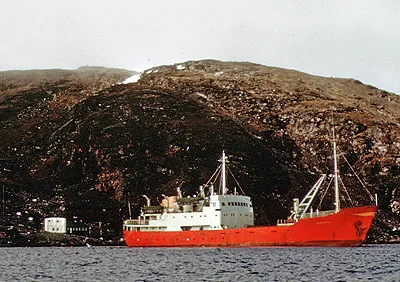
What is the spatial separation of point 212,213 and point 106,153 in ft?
260

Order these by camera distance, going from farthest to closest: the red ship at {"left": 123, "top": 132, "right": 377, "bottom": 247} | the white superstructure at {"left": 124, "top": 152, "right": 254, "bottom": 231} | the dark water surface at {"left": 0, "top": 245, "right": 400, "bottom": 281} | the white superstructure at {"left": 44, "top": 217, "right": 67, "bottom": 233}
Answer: the white superstructure at {"left": 44, "top": 217, "right": 67, "bottom": 233}
the white superstructure at {"left": 124, "top": 152, "right": 254, "bottom": 231}
the red ship at {"left": 123, "top": 132, "right": 377, "bottom": 247}
the dark water surface at {"left": 0, "top": 245, "right": 400, "bottom": 281}

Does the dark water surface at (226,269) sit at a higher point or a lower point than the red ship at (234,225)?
lower

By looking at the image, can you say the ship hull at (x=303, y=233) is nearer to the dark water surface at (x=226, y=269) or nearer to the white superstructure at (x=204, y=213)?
the white superstructure at (x=204, y=213)

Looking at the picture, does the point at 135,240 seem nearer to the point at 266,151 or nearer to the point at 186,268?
the point at 186,268

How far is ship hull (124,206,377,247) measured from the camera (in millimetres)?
100312

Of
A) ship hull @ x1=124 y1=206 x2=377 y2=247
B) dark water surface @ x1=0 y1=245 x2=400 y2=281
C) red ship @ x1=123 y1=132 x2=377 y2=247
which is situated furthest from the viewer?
red ship @ x1=123 y1=132 x2=377 y2=247

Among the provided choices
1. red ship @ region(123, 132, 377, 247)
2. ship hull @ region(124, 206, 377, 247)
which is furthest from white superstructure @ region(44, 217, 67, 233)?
ship hull @ region(124, 206, 377, 247)

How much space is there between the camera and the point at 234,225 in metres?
114

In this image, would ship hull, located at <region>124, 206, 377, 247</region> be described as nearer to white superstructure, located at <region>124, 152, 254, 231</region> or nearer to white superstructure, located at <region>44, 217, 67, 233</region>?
white superstructure, located at <region>124, 152, 254, 231</region>

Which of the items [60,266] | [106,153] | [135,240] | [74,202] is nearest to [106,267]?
[60,266]

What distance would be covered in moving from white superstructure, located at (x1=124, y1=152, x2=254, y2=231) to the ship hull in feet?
8.89

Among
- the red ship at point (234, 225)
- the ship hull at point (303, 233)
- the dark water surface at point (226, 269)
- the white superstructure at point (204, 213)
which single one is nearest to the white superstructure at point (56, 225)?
the red ship at point (234, 225)

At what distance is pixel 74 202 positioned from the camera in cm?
17200

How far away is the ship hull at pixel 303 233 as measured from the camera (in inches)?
3949
